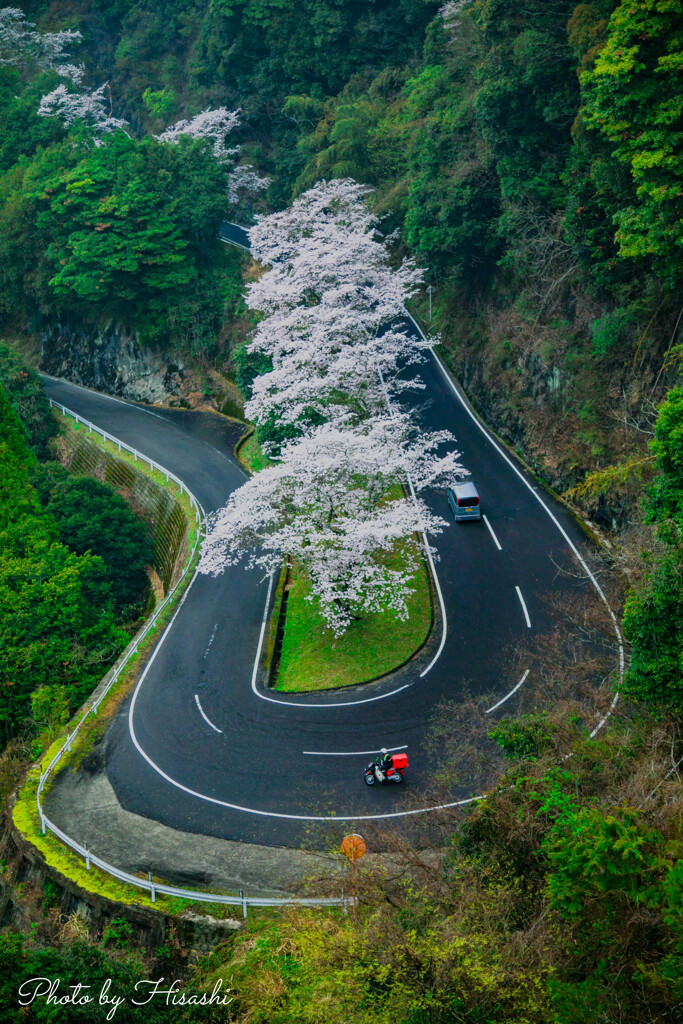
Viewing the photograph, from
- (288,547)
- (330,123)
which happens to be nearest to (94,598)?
(288,547)

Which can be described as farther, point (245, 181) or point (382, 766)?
point (245, 181)

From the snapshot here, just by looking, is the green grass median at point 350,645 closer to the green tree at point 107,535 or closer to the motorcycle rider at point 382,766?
the motorcycle rider at point 382,766

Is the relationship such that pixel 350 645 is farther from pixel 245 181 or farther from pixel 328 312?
pixel 245 181

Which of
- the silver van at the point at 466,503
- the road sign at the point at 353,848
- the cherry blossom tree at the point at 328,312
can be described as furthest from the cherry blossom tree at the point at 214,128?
the road sign at the point at 353,848

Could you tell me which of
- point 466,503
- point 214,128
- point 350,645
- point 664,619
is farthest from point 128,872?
point 214,128

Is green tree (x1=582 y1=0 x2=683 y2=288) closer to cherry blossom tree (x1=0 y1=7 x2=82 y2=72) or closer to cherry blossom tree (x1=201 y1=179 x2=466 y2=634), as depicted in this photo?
cherry blossom tree (x1=201 y1=179 x2=466 y2=634)
